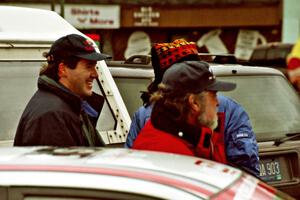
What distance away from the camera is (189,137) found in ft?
15.7

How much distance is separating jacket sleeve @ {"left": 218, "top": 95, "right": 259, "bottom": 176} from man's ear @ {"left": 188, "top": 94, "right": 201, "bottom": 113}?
2.14 ft

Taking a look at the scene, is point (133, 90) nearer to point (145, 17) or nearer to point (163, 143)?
point (163, 143)

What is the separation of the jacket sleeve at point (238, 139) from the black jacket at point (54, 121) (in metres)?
0.73

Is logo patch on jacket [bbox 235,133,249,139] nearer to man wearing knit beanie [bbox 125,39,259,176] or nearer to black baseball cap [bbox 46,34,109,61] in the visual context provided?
man wearing knit beanie [bbox 125,39,259,176]

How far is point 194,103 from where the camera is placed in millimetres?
4879

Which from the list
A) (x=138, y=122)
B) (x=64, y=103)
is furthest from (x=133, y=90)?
(x=64, y=103)

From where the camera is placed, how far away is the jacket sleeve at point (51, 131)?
512cm

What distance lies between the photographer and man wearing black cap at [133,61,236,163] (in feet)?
15.7

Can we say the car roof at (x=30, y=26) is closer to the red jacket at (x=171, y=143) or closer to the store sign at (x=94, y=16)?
the red jacket at (x=171, y=143)

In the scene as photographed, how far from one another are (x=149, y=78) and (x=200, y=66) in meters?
2.71

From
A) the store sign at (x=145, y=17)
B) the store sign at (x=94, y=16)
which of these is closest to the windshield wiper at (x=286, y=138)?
the store sign at (x=94, y=16)

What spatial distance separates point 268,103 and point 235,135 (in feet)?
7.66

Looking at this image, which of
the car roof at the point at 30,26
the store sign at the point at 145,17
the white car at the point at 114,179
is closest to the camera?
the white car at the point at 114,179

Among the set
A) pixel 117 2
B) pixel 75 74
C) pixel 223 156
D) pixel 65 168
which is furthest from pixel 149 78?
pixel 117 2
